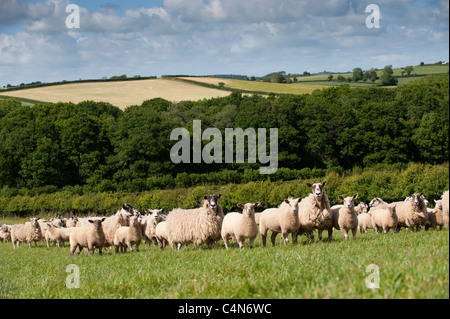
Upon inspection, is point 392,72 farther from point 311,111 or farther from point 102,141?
point 102,141

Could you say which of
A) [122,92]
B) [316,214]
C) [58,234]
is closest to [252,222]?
[316,214]

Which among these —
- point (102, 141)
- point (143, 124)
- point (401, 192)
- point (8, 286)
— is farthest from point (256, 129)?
point (8, 286)

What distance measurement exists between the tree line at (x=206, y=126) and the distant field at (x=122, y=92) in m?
19.4

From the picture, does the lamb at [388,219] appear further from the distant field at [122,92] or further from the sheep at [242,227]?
the distant field at [122,92]

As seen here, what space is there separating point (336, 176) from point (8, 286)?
52912mm

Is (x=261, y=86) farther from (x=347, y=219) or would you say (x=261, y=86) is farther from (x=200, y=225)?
(x=347, y=219)

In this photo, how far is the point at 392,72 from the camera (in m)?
142

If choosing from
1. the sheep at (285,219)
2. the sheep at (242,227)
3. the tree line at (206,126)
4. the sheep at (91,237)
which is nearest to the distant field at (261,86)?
the tree line at (206,126)

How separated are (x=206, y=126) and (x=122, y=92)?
3695 centimetres

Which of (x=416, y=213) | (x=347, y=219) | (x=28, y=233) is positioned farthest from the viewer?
(x=28, y=233)

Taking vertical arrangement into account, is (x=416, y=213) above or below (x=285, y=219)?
below

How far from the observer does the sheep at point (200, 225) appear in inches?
845

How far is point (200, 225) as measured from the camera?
21672 millimetres

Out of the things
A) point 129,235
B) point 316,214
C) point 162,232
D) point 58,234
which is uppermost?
point 316,214
